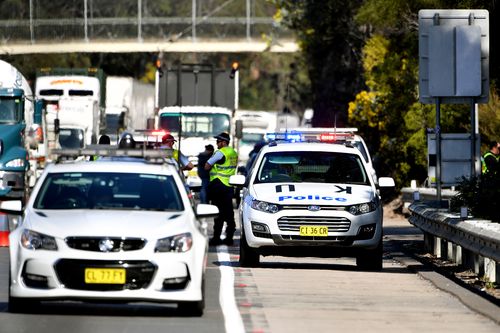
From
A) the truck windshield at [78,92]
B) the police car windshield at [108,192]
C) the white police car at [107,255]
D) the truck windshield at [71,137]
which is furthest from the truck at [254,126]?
the white police car at [107,255]

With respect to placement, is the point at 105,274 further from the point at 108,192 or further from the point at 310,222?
the point at 310,222

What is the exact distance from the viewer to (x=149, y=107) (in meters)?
63.8

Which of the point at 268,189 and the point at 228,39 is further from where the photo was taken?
the point at 228,39

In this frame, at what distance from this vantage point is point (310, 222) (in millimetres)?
20828

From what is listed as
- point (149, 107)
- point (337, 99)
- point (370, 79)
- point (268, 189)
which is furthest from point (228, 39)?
point (268, 189)

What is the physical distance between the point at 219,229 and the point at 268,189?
17.2 feet

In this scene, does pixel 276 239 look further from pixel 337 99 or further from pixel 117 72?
pixel 117 72

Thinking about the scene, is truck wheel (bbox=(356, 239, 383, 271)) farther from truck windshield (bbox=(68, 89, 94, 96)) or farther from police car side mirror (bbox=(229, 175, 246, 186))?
truck windshield (bbox=(68, 89, 94, 96))

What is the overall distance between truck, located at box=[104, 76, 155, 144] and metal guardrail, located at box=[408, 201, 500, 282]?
108 ft

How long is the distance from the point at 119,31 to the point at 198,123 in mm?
35411

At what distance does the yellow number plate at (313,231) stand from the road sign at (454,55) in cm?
500

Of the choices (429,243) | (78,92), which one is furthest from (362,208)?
(78,92)

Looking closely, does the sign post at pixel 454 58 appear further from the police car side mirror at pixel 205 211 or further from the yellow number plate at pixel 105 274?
the yellow number plate at pixel 105 274

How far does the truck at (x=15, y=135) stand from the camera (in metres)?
33.5
